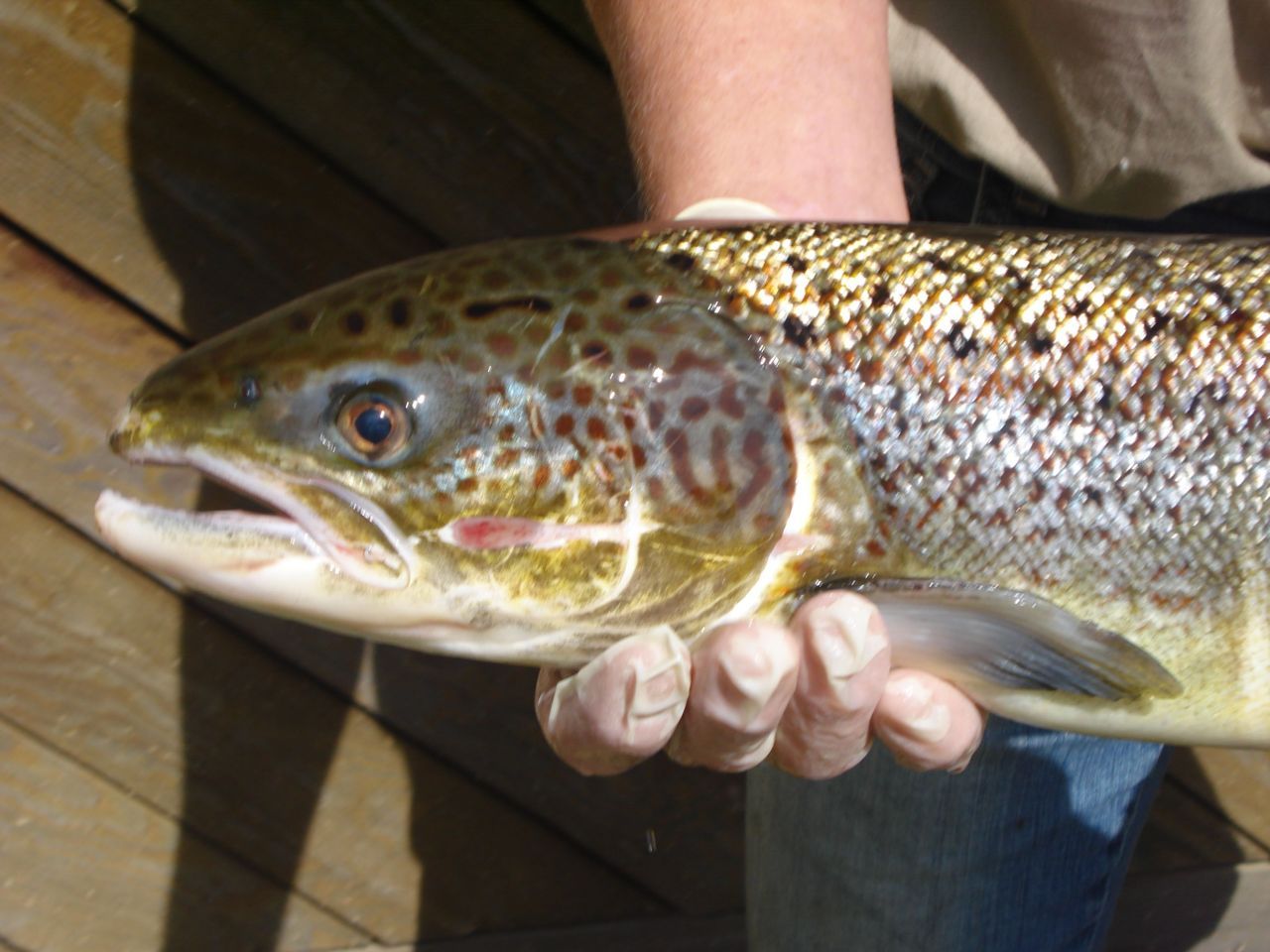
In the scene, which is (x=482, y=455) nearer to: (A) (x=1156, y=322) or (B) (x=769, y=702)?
(B) (x=769, y=702)

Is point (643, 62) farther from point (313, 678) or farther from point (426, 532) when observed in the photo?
point (313, 678)

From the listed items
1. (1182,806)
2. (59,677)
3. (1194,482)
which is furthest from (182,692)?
(1182,806)

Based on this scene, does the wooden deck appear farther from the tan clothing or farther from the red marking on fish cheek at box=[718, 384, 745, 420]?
the red marking on fish cheek at box=[718, 384, 745, 420]

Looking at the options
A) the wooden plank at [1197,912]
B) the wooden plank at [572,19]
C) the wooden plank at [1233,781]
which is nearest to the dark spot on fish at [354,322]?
the wooden plank at [572,19]

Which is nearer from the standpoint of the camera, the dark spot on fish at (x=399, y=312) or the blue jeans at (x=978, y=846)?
the dark spot on fish at (x=399, y=312)

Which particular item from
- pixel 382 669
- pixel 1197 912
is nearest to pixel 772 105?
pixel 382 669

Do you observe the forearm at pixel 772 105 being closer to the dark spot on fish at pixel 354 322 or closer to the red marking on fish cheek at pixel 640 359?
the red marking on fish cheek at pixel 640 359

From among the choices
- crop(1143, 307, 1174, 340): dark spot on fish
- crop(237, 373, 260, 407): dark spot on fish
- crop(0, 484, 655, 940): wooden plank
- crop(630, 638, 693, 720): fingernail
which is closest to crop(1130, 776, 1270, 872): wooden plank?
crop(0, 484, 655, 940): wooden plank
